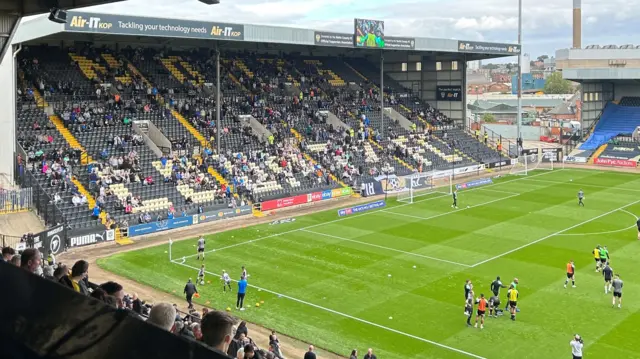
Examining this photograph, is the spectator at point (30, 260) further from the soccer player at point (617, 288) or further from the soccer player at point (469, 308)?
the soccer player at point (617, 288)

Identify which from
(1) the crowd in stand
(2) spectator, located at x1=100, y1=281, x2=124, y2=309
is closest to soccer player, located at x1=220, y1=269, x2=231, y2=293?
(1) the crowd in stand

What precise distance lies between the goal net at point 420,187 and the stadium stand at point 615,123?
93.6 ft

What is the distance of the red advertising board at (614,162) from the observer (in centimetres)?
6374

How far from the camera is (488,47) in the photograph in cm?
6338

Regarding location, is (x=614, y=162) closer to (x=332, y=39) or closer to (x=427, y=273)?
(x=332, y=39)

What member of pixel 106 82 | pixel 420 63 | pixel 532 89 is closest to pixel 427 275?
pixel 106 82

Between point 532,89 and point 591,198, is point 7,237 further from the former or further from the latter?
point 532,89

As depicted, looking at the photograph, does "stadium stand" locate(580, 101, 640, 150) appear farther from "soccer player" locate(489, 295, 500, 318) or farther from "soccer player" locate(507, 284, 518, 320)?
"soccer player" locate(507, 284, 518, 320)

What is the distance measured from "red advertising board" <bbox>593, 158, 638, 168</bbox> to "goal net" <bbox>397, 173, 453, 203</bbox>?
73.0 ft

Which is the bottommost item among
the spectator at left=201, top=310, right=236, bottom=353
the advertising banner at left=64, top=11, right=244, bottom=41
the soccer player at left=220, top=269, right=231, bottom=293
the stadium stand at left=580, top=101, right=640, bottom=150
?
the soccer player at left=220, top=269, right=231, bottom=293

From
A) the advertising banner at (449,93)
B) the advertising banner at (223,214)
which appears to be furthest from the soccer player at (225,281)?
the advertising banner at (449,93)

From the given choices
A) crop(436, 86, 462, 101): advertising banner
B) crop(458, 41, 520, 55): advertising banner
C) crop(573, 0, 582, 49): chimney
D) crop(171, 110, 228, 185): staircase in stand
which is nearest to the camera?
crop(171, 110, 228, 185): staircase in stand

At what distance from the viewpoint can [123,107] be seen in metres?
44.6

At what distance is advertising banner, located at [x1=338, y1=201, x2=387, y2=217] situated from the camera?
133ft
